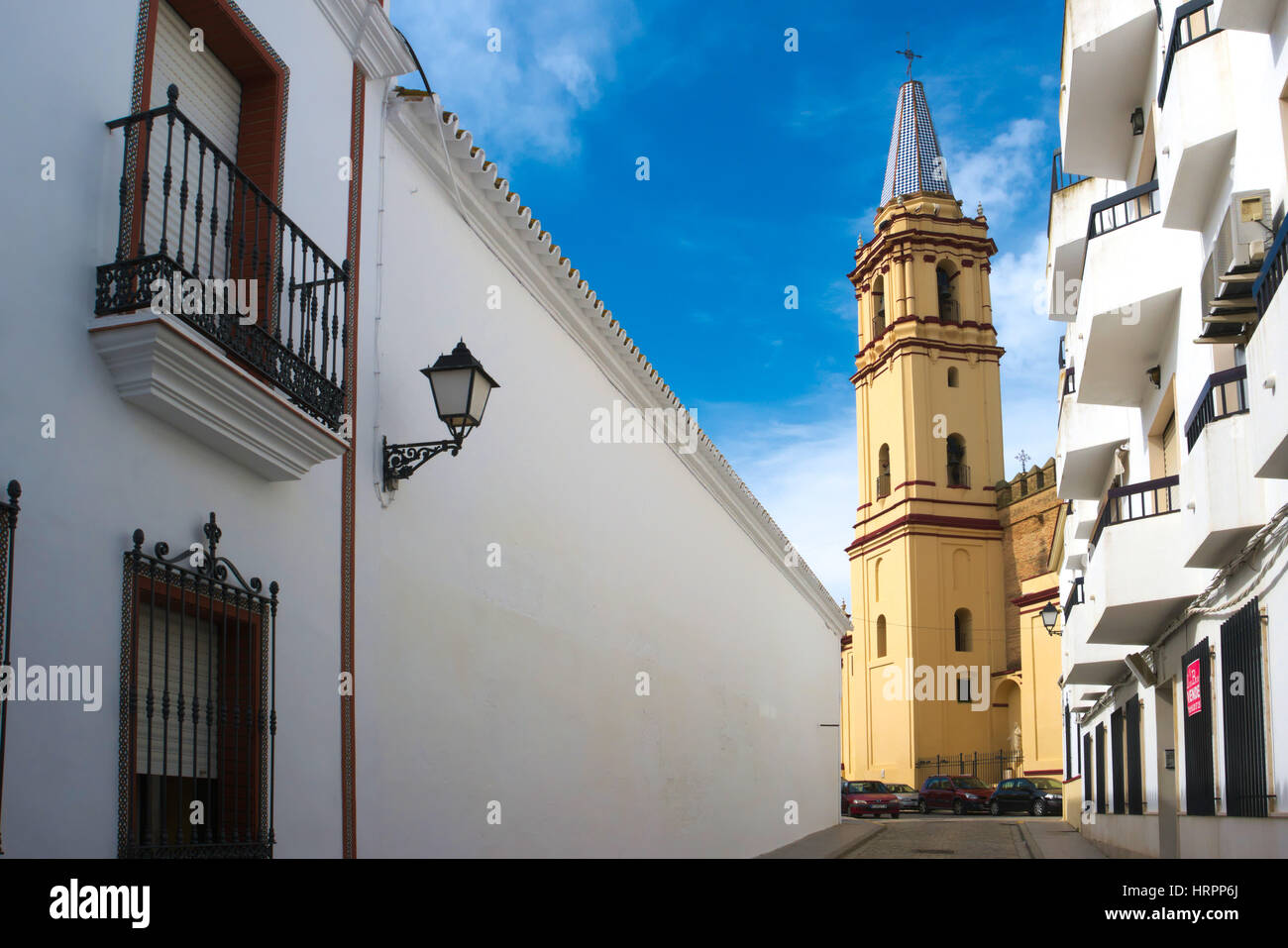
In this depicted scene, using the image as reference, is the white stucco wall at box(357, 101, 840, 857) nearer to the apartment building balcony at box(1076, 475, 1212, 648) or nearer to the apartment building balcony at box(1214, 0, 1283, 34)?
the apartment building balcony at box(1076, 475, 1212, 648)

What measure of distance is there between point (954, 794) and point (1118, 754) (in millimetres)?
16556

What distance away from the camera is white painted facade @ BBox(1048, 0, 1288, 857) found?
7035 millimetres

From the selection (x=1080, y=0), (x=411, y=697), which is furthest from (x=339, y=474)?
(x=1080, y=0)

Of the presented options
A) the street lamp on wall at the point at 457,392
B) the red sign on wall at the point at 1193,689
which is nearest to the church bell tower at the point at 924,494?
the red sign on wall at the point at 1193,689

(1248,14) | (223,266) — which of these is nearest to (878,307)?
(1248,14)

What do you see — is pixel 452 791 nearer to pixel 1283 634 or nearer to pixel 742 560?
pixel 1283 634

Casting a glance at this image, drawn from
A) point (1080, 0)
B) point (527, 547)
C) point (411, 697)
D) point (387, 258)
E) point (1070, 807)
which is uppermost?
point (1080, 0)

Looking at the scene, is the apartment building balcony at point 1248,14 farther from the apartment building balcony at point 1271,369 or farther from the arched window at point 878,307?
the arched window at point 878,307

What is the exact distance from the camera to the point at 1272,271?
6.29 m

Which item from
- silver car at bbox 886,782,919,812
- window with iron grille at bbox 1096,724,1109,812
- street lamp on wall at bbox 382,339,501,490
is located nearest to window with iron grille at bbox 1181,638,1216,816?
street lamp on wall at bbox 382,339,501,490

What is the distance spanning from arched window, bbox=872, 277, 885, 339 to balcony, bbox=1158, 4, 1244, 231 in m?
31.5

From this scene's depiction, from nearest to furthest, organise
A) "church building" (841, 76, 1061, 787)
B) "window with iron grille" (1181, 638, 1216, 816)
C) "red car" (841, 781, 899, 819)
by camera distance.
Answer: "window with iron grille" (1181, 638, 1216, 816), "red car" (841, 781, 899, 819), "church building" (841, 76, 1061, 787)
